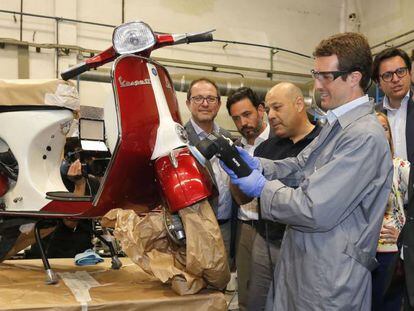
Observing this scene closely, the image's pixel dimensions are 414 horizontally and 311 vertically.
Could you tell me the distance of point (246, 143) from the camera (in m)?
2.91

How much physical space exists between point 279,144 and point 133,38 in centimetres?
97

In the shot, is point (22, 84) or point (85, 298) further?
point (22, 84)

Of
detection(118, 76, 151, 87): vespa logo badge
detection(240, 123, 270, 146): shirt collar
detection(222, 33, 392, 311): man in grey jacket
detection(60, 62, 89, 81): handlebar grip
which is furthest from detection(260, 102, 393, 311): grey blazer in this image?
detection(240, 123, 270, 146): shirt collar

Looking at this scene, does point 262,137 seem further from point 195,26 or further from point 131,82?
point 195,26

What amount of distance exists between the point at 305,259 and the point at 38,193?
1204 mm

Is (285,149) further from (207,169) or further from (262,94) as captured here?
(262,94)

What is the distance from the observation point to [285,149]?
2.17 metres

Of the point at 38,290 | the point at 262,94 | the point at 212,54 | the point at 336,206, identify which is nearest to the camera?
the point at 336,206

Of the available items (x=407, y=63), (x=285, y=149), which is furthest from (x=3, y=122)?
(x=407, y=63)

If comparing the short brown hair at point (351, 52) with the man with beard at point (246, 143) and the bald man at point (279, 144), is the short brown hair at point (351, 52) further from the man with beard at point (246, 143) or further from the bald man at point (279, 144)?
the man with beard at point (246, 143)

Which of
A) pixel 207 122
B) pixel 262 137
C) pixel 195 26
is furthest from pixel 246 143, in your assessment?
pixel 195 26


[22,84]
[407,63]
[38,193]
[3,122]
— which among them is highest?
[407,63]

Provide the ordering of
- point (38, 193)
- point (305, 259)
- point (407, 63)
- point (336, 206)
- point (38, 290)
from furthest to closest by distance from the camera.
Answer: point (407, 63)
point (38, 193)
point (38, 290)
point (305, 259)
point (336, 206)

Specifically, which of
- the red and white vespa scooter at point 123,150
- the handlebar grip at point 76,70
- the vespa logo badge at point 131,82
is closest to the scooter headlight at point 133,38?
the red and white vespa scooter at point 123,150
